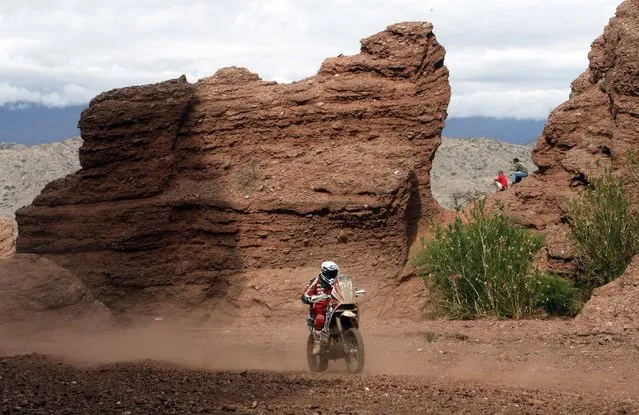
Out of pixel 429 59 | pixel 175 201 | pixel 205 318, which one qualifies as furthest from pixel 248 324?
pixel 429 59

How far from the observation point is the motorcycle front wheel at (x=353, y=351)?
1367 cm

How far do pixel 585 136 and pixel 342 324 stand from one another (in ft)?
32.8

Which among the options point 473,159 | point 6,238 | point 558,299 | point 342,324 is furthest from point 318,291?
point 473,159

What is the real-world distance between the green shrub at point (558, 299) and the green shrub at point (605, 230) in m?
0.60

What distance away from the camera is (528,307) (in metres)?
18.9

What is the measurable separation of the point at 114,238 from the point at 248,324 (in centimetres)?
339

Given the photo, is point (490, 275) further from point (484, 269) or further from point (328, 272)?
point (328, 272)

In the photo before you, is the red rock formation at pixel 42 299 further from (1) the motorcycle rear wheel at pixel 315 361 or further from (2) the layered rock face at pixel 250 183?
(1) the motorcycle rear wheel at pixel 315 361

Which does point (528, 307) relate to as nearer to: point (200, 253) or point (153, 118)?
point (200, 253)

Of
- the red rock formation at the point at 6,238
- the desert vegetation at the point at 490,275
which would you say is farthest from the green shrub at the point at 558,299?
the red rock formation at the point at 6,238

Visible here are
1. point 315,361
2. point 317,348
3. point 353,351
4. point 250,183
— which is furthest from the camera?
point 250,183

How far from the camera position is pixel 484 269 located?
19.0m

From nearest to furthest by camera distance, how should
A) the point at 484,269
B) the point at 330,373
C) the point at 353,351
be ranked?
the point at 353,351 → the point at 330,373 → the point at 484,269

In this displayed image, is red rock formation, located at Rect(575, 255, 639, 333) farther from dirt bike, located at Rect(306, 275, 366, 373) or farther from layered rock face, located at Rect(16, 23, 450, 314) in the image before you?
layered rock face, located at Rect(16, 23, 450, 314)
